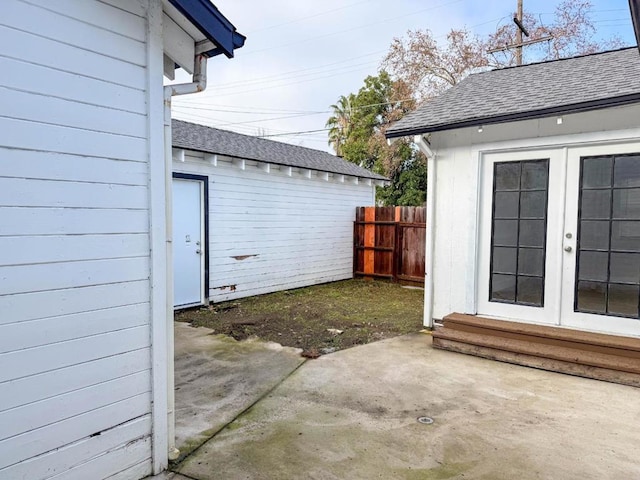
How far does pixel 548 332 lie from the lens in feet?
13.3

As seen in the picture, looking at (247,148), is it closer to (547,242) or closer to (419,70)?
(547,242)

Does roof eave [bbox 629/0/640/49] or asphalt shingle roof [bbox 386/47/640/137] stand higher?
asphalt shingle roof [bbox 386/47/640/137]

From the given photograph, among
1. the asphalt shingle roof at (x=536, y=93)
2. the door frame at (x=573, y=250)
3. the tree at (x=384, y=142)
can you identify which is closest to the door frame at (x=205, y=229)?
the asphalt shingle roof at (x=536, y=93)

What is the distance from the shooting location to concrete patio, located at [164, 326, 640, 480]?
7.60 feet

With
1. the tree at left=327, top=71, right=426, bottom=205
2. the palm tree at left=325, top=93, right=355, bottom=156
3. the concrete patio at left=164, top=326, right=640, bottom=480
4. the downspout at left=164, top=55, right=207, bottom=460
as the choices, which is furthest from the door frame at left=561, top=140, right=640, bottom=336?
the palm tree at left=325, top=93, right=355, bottom=156

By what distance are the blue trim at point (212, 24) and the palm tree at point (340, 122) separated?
19242mm

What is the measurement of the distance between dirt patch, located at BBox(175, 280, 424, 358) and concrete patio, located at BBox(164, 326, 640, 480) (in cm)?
87

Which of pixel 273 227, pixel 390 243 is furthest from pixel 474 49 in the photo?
pixel 273 227

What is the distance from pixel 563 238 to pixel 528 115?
51.9 inches

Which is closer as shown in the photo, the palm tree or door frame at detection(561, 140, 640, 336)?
door frame at detection(561, 140, 640, 336)

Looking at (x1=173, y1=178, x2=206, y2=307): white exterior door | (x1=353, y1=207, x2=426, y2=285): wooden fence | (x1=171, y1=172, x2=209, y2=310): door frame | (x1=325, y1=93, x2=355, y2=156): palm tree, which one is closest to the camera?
(x1=173, y1=178, x2=206, y2=307): white exterior door

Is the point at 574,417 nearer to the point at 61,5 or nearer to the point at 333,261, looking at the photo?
the point at 61,5

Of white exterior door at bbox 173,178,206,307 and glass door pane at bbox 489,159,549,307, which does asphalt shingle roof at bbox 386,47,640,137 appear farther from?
white exterior door at bbox 173,178,206,307

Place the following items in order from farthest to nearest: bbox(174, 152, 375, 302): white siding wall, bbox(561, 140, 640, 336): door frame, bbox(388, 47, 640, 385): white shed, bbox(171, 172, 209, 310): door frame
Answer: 1. bbox(174, 152, 375, 302): white siding wall
2. bbox(171, 172, 209, 310): door frame
3. bbox(561, 140, 640, 336): door frame
4. bbox(388, 47, 640, 385): white shed
